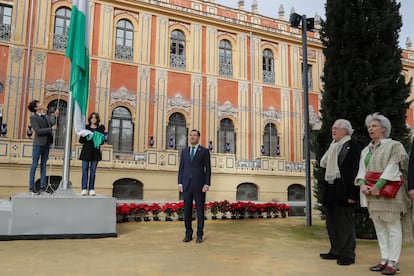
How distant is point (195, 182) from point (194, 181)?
0.02 meters

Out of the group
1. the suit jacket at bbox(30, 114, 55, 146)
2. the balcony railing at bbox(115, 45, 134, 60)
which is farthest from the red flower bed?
the balcony railing at bbox(115, 45, 134, 60)

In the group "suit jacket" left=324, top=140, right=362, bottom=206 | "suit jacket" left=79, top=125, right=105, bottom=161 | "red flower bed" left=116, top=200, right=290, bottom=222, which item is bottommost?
"red flower bed" left=116, top=200, right=290, bottom=222

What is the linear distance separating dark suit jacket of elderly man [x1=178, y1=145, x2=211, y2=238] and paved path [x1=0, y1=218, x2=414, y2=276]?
0.43m

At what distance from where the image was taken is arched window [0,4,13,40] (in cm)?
1539

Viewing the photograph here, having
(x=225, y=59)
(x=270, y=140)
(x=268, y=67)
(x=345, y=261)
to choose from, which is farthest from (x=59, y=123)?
(x=345, y=261)

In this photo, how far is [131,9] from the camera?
1769cm

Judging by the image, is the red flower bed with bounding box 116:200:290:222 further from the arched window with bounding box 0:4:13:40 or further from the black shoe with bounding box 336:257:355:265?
the arched window with bounding box 0:4:13:40

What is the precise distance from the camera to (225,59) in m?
19.5

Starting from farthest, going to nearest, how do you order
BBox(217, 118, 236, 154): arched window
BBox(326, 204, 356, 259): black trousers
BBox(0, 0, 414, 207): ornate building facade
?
BBox(217, 118, 236, 154): arched window → BBox(0, 0, 414, 207): ornate building facade → BBox(326, 204, 356, 259): black trousers

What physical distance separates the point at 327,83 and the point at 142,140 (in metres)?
10.6

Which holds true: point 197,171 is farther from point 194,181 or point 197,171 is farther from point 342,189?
point 342,189

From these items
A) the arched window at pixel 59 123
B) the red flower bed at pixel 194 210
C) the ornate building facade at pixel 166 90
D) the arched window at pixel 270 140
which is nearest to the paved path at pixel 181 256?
the red flower bed at pixel 194 210

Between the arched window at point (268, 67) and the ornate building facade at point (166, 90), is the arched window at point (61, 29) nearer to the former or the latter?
the ornate building facade at point (166, 90)

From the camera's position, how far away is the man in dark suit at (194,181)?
6227mm
